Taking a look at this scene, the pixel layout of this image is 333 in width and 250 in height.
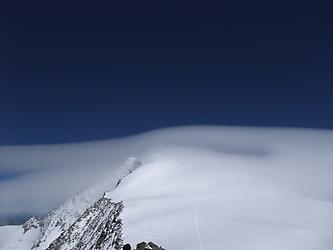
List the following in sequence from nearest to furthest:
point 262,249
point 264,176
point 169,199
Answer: point 262,249 → point 169,199 → point 264,176

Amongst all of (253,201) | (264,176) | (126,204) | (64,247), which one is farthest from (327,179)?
(64,247)

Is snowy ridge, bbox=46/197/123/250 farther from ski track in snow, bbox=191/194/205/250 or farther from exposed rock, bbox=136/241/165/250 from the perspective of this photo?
exposed rock, bbox=136/241/165/250

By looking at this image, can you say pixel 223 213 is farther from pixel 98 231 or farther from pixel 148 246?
pixel 98 231

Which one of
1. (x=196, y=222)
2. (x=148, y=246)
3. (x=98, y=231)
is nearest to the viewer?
(x=148, y=246)

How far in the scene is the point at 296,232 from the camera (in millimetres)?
71500

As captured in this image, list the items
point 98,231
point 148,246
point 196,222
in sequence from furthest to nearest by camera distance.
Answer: point 98,231 → point 196,222 → point 148,246

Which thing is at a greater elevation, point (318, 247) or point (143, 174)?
point (143, 174)

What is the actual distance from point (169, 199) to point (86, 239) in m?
41.6

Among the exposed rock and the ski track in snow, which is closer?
the exposed rock

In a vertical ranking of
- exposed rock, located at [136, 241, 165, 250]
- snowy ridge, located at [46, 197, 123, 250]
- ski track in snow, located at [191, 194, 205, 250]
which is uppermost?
snowy ridge, located at [46, 197, 123, 250]

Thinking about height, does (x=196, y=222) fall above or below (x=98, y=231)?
below

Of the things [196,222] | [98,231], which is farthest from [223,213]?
[98,231]

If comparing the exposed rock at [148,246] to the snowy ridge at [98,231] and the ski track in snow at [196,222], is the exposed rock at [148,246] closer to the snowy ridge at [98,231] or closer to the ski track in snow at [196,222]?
the ski track in snow at [196,222]

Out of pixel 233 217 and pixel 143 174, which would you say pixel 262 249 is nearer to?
pixel 233 217
